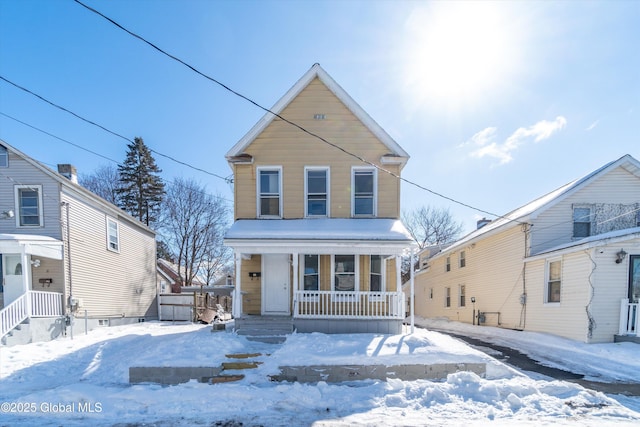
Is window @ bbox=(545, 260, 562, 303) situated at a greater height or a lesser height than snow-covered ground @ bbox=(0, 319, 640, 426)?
greater

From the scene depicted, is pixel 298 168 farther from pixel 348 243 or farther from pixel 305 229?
pixel 348 243

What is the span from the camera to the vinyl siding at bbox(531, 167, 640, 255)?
451 inches

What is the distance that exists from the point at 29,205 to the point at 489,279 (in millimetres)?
19742

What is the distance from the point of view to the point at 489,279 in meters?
14.3

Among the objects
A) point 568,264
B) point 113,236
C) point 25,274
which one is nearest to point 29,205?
point 25,274

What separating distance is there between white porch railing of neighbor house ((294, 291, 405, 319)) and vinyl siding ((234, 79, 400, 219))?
2.66 metres

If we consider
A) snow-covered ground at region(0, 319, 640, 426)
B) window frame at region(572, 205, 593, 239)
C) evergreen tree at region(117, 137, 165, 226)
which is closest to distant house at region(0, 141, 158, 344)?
snow-covered ground at region(0, 319, 640, 426)

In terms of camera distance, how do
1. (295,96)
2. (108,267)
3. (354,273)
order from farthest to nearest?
(108,267) → (295,96) → (354,273)

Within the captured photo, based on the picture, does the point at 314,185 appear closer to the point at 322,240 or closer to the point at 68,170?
the point at 322,240

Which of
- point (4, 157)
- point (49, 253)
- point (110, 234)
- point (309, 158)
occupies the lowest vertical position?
point (49, 253)

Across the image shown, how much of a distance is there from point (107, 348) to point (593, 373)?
1272cm

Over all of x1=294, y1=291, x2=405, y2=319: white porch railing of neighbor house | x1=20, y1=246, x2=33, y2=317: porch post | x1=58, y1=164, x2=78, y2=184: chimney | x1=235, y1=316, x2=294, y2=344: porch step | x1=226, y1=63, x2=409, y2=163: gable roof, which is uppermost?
x1=226, y1=63, x2=409, y2=163: gable roof

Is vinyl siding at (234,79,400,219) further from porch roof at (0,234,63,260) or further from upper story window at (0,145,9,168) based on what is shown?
upper story window at (0,145,9,168)

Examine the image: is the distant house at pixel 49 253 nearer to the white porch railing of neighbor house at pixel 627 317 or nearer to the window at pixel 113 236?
the window at pixel 113 236
